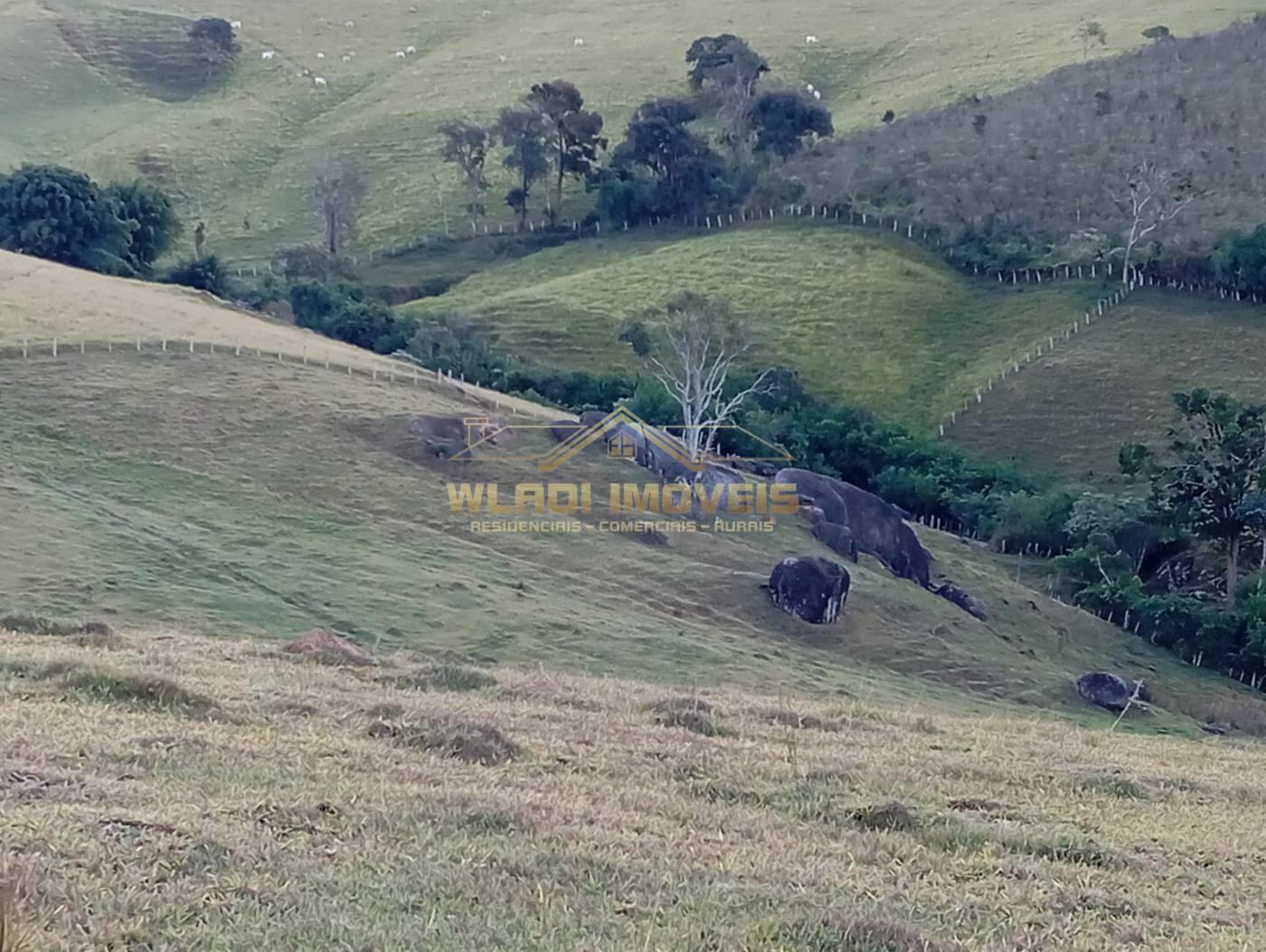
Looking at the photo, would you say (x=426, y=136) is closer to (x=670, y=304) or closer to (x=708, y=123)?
(x=708, y=123)

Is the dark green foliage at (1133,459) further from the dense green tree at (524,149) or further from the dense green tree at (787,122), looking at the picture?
the dense green tree at (787,122)

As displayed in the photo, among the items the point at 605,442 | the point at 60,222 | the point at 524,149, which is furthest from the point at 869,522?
the point at 524,149

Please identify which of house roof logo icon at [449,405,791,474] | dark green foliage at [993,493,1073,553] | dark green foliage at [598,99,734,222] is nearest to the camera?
house roof logo icon at [449,405,791,474]

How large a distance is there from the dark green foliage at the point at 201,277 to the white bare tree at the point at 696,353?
744 inches

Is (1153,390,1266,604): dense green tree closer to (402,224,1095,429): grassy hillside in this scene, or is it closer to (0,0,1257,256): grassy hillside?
(402,224,1095,429): grassy hillside

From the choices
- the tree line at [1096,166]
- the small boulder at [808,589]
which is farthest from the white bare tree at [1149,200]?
the small boulder at [808,589]

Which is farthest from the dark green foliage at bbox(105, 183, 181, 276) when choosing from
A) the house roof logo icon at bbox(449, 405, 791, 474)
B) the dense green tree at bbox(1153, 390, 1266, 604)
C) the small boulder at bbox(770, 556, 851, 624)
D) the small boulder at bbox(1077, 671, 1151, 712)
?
the small boulder at bbox(1077, 671, 1151, 712)

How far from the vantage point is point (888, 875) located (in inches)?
383

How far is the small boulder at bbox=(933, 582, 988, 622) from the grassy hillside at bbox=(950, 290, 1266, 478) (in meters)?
19.7

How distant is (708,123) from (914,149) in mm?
18113

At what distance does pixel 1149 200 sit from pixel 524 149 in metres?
34.2

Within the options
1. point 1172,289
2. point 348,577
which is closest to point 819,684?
point 348,577

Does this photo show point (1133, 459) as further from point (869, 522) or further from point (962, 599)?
point (962, 599)

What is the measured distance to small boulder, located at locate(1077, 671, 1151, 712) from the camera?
3481 cm
